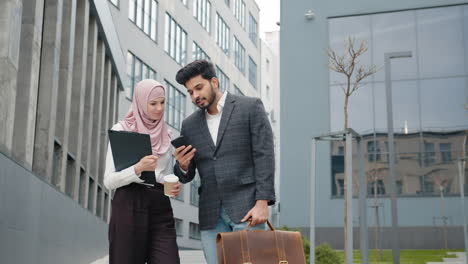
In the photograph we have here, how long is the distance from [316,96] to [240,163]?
2688cm

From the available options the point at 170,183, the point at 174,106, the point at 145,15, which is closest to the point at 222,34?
the point at 174,106

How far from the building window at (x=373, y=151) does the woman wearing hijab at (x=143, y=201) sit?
84.4ft

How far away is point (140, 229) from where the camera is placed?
13.6 feet


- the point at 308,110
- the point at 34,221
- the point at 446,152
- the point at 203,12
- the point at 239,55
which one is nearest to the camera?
the point at 34,221

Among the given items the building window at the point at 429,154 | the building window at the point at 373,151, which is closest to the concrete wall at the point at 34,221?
the building window at the point at 373,151

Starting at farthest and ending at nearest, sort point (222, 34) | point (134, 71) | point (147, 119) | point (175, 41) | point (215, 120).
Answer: point (222, 34) < point (175, 41) < point (134, 71) < point (215, 120) < point (147, 119)

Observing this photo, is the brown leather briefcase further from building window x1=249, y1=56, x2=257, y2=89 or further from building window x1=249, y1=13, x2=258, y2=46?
building window x1=249, y1=13, x2=258, y2=46

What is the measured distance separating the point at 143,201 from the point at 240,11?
5016cm

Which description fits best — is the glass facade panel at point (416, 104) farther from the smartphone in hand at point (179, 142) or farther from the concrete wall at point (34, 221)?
the smartphone in hand at point (179, 142)

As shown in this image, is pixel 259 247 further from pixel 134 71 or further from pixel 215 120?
pixel 134 71

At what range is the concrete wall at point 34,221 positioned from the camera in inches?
259

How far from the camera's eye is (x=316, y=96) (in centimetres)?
3089

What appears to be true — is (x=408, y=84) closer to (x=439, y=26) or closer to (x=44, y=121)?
(x=439, y=26)

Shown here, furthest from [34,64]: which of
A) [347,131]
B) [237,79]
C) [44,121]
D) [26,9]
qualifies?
[237,79]
